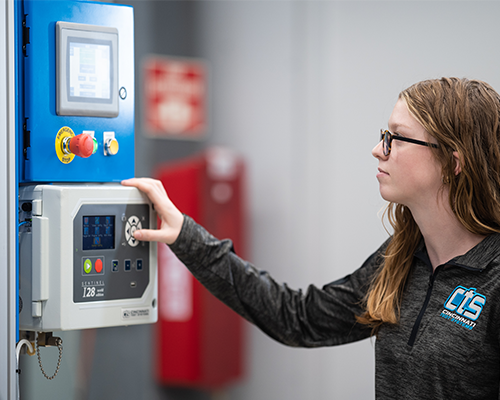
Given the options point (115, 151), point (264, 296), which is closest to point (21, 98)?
point (115, 151)

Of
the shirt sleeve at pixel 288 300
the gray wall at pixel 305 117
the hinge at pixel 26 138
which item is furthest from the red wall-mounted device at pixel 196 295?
the hinge at pixel 26 138

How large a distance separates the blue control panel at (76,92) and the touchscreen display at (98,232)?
10 cm

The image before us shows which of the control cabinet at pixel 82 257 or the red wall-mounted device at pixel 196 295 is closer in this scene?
the control cabinet at pixel 82 257

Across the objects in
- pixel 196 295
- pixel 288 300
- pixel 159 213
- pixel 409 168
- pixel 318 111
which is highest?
pixel 318 111

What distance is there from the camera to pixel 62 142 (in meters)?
1.13

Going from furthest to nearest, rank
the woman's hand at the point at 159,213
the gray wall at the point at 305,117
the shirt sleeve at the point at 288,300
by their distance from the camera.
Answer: the gray wall at the point at 305,117, the shirt sleeve at the point at 288,300, the woman's hand at the point at 159,213

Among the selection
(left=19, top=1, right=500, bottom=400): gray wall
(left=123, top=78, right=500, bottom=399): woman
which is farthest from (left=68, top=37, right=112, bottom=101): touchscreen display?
(left=19, top=1, right=500, bottom=400): gray wall

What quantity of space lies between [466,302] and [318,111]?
5.78 ft

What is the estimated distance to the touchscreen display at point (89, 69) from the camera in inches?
44.9

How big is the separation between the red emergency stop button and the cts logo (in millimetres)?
850

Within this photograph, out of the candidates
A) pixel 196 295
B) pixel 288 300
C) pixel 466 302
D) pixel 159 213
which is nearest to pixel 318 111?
pixel 196 295

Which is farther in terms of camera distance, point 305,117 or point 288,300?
point 305,117

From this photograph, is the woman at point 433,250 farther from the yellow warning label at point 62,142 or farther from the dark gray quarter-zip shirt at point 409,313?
the yellow warning label at point 62,142

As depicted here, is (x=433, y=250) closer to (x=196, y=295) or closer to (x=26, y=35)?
(x=26, y=35)
